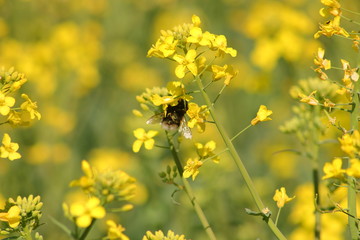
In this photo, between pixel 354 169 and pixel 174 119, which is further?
pixel 174 119

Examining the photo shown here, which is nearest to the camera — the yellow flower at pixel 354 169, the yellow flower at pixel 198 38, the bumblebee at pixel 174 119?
the yellow flower at pixel 354 169

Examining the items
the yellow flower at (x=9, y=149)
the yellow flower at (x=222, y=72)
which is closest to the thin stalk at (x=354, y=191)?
the yellow flower at (x=222, y=72)

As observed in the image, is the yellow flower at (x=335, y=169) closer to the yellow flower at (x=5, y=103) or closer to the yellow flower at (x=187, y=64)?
the yellow flower at (x=187, y=64)

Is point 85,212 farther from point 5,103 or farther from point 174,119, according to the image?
point 174,119

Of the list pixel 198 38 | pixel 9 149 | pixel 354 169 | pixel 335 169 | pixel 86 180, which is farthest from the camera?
pixel 9 149

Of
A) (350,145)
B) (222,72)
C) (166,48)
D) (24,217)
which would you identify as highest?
(166,48)

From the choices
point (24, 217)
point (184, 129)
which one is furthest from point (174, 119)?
point (24, 217)

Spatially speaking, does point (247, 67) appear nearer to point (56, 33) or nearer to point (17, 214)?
point (56, 33)
